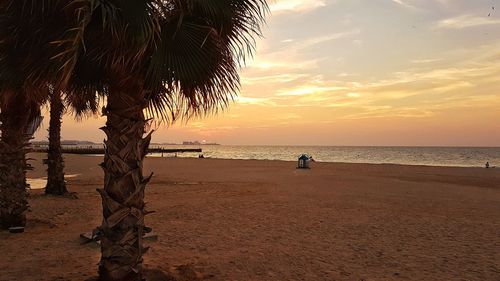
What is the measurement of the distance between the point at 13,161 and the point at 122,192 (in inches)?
229

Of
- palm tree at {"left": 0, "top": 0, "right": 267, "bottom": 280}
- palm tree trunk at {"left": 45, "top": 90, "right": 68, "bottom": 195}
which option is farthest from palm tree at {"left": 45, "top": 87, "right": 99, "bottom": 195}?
palm tree at {"left": 0, "top": 0, "right": 267, "bottom": 280}

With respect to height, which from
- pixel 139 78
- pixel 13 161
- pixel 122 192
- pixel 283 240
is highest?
pixel 139 78

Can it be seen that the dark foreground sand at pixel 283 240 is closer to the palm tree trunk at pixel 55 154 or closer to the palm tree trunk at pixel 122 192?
the palm tree trunk at pixel 55 154

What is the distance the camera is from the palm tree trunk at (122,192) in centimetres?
542

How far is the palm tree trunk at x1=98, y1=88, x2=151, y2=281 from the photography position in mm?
5418

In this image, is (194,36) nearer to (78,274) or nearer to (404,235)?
(78,274)

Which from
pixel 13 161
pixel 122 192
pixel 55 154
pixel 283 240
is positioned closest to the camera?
pixel 122 192

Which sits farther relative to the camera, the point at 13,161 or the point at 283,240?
the point at 283,240

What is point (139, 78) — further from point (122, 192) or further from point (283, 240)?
point (283, 240)

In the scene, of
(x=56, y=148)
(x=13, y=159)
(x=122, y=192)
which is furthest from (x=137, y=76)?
(x=56, y=148)

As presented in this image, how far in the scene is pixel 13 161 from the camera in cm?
953

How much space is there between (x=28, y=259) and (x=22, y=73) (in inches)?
174

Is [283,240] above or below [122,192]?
below

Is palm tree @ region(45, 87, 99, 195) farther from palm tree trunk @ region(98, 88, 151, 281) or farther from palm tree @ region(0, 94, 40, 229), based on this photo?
palm tree trunk @ region(98, 88, 151, 281)
